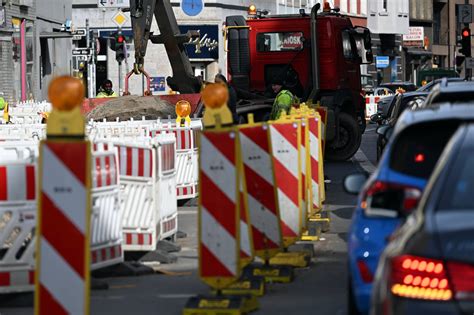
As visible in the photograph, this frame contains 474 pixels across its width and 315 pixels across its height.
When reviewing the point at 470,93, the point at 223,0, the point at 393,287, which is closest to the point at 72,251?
the point at 393,287

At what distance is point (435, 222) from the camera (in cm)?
643

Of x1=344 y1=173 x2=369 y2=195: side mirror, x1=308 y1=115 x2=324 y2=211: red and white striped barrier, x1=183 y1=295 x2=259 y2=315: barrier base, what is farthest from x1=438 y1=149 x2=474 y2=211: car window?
x1=308 y1=115 x2=324 y2=211: red and white striped barrier

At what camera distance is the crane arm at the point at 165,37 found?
1298 inches

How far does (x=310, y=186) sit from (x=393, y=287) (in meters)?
11.5

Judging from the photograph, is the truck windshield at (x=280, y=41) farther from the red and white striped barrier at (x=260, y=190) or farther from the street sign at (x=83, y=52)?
the red and white striped barrier at (x=260, y=190)

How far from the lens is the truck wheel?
35.0 metres

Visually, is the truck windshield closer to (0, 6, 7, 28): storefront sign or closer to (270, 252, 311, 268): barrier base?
(0, 6, 7, 28): storefront sign

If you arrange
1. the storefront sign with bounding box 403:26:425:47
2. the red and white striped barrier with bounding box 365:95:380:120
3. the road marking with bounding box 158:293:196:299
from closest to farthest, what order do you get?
the road marking with bounding box 158:293:196:299 → the red and white striped barrier with bounding box 365:95:380:120 → the storefront sign with bounding box 403:26:425:47

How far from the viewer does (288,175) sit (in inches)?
600

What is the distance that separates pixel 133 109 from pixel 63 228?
75.3 feet

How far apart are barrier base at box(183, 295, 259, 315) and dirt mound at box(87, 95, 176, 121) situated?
65.0ft

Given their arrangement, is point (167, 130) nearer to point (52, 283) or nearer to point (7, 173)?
point (7, 173)

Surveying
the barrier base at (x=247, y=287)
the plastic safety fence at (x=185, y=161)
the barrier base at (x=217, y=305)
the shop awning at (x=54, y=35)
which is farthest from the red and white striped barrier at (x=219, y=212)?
the shop awning at (x=54, y=35)

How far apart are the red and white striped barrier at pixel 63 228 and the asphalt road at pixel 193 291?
3.03 meters
